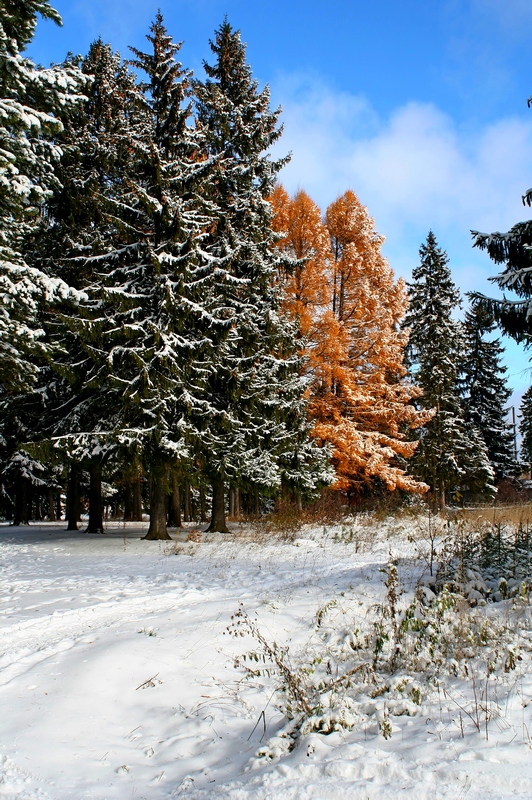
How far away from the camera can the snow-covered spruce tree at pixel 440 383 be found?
85.3 ft

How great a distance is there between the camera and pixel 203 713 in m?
4.17

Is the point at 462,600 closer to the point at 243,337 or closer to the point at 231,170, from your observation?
the point at 243,337

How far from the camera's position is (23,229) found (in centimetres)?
1312

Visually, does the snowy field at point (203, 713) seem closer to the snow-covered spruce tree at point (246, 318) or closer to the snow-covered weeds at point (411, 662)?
the snow-covered weeds at point (411, 662)

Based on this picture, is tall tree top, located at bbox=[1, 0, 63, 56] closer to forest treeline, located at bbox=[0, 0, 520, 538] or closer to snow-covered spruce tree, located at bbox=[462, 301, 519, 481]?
forest treeline, located at bbox=[0, 0, 520, 538]

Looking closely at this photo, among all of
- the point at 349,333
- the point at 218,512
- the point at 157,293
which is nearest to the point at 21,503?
the point at 218,512

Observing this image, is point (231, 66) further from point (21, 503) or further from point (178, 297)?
point (21, 503)

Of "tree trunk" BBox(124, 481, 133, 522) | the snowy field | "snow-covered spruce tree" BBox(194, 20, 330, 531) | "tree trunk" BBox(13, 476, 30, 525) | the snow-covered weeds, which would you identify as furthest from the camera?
"tree trunk" BBox(124, 481, 133, 522)

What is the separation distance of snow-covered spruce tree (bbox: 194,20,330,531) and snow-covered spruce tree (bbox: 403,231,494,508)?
10.9 m

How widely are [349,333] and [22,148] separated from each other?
12.7 meters

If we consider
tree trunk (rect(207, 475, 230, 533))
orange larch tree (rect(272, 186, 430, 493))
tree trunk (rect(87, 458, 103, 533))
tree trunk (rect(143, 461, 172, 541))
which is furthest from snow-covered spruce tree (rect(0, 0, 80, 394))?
orange larch tree (rect(272, 186, 430, 493))

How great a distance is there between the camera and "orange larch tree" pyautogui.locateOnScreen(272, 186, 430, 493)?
18.7 meters

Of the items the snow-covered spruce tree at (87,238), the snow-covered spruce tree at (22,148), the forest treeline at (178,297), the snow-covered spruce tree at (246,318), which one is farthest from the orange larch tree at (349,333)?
the snow-covered spruce tree at (22,148)

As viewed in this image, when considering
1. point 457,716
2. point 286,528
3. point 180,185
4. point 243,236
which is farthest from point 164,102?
point 457,716
